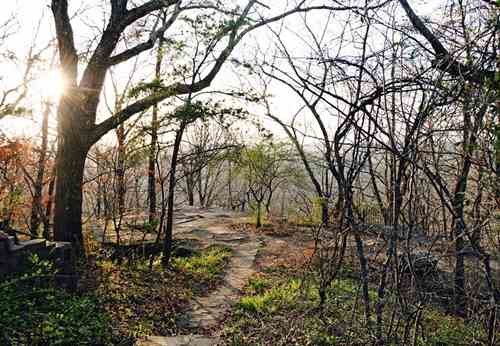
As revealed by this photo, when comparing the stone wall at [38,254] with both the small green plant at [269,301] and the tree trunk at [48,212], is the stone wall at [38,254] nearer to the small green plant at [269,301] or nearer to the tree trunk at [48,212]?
the small green plant at [269,301]

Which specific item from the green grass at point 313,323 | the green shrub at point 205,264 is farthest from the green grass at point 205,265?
the green grass at point 313,323

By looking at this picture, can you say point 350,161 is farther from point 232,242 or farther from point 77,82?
point 232,242

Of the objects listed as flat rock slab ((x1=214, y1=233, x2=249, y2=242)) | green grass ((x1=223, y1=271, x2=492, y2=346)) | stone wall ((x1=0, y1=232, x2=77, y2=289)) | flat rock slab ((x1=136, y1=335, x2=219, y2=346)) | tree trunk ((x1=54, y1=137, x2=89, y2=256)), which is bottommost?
flat rock slab ((x1=136, y1=335, x2=219, y2=346))

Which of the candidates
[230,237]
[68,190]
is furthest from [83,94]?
[230,237]

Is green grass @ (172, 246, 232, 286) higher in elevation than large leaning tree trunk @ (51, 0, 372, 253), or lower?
lower

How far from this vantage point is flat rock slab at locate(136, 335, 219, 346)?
4.12 metres

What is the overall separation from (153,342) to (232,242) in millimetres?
5973

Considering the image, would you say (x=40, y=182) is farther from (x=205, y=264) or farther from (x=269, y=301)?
(x=269, y=301)

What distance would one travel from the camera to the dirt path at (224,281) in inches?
171

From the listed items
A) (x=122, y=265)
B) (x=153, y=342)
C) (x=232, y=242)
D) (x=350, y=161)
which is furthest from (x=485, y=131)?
(x=232, y=242)

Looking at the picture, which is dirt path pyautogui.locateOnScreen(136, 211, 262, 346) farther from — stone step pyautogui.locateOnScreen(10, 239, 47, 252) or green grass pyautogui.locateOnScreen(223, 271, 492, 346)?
stone step pyautogui.locateOnScreen(10, 239, 47, 252)

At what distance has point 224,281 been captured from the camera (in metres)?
6.79

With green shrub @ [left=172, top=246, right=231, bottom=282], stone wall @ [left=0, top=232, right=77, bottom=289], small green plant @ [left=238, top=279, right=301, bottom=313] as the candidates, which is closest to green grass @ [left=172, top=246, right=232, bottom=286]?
green shrub @ [left=172, top=246, right=231, bottom=282]

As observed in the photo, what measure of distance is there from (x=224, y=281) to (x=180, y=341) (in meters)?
2.58
